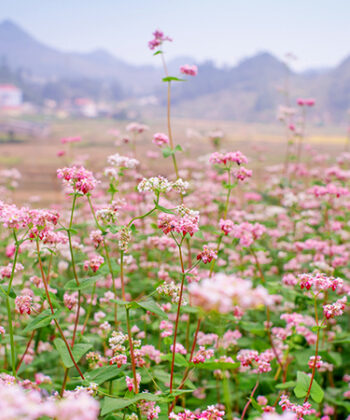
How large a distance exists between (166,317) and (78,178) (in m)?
0.91

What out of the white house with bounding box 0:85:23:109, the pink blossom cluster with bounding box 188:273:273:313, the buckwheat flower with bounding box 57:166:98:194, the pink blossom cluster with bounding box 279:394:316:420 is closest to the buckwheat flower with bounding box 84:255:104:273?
the buckwheat flower with bounding box 57:166:98:194

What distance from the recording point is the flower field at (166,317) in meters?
1.92

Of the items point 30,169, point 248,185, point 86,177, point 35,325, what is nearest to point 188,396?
point 35,325

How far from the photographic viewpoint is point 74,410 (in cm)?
91

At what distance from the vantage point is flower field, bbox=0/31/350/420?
75.4 inches

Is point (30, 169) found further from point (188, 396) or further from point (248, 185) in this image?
point (188, 396)

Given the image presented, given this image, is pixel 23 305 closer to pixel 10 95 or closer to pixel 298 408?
pixel 298 408

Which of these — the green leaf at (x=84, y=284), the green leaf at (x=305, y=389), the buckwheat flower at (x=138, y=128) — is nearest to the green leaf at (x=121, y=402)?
the green leaf at (x=84, y=284)

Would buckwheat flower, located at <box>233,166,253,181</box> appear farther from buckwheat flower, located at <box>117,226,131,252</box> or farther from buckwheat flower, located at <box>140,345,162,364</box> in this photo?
buckwheat flower, located at <box>140,345,162,364</box>

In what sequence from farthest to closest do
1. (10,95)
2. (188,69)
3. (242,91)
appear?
(10,95)
(242,91)
(188,69)

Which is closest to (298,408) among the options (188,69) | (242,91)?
(188,69)

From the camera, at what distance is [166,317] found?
1.96 m

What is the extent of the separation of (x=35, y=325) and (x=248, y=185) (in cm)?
517

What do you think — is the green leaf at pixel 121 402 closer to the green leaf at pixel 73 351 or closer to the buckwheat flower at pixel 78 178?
the green leaf at pixel 73 351
